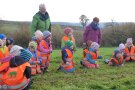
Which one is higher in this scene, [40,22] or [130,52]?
[40,22]

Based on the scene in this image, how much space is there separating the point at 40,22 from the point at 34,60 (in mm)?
1730

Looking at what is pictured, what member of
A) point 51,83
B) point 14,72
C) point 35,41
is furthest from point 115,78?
point 14,72

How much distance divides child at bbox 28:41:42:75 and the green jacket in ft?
4.03

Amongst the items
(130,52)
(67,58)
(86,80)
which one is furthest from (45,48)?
(130,52)

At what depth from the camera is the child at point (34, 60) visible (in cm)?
1098

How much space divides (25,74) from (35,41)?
11.9 ft

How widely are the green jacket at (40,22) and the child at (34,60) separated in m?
1.23

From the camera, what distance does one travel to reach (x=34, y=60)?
1129 centimetres

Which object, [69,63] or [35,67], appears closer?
[35,67]

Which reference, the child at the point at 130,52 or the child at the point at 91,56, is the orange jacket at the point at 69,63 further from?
the child at the point at 130,52

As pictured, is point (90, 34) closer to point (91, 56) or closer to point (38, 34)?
point (91, 56)

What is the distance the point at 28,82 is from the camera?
840 centimetres

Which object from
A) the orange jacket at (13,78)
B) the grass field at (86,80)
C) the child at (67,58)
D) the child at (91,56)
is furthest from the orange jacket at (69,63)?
the orange jacket at (13,78)

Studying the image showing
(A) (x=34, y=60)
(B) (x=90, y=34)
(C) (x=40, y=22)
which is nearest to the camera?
(A) (x=34, y=60)
